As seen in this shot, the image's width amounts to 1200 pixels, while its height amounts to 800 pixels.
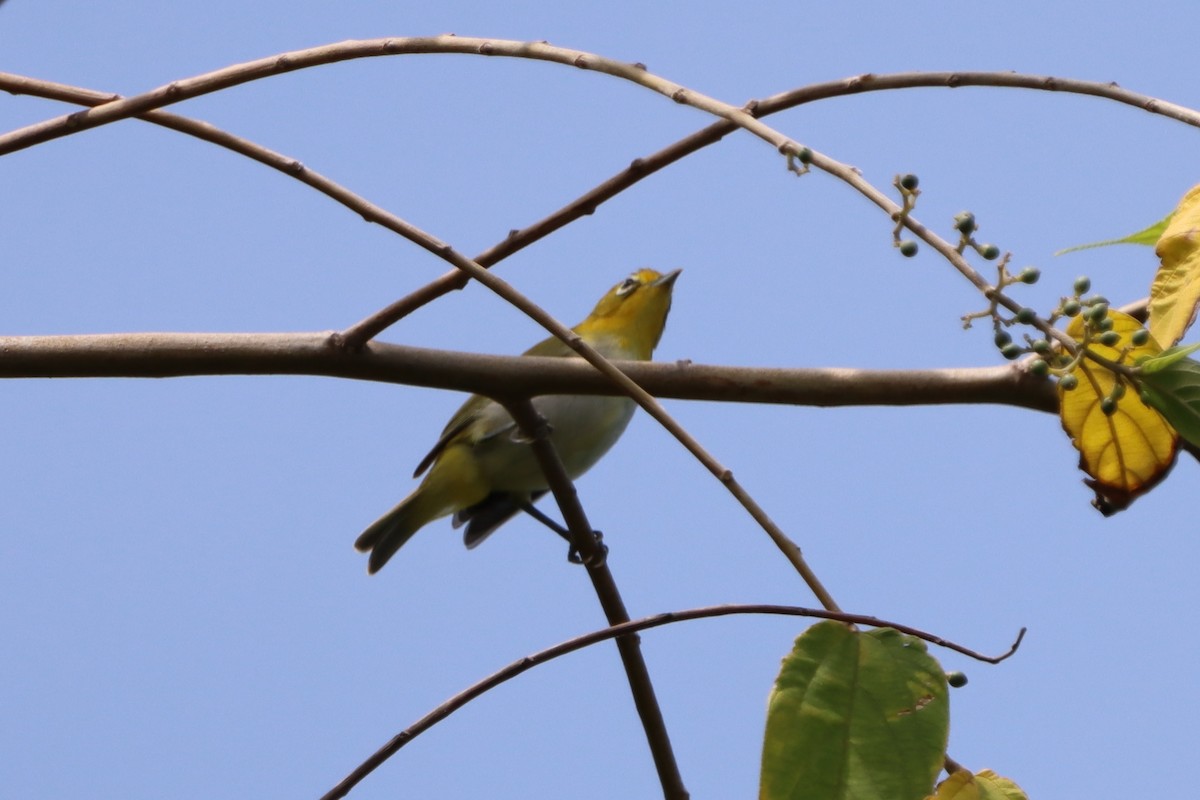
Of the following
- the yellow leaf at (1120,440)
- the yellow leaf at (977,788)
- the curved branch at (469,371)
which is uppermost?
the curved branch at (469,371)

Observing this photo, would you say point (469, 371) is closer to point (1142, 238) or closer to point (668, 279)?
point (1142, 238)

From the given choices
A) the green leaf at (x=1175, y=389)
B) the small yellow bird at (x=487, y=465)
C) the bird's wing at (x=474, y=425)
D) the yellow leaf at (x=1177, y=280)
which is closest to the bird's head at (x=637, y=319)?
the small yellow bird at (x=487, y=465)

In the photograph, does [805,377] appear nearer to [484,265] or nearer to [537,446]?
[484,265]

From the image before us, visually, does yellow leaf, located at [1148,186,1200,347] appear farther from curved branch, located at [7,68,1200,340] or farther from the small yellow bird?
the small yellow bird

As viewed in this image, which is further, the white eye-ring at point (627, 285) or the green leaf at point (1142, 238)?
the white eye-ring at point (627, 285)

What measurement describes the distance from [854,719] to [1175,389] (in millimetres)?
498

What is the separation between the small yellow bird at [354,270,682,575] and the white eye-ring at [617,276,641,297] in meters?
0.49

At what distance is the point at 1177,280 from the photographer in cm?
162

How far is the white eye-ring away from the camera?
5.44 meters

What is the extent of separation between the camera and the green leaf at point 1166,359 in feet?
4.66

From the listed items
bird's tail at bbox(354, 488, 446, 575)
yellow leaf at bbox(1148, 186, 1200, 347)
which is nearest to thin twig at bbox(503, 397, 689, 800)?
yellow leaf at bbox(1148, 186, 1200, 347)

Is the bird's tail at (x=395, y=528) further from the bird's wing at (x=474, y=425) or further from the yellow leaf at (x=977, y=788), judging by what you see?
the yellow leaf at (x=977, y=788)

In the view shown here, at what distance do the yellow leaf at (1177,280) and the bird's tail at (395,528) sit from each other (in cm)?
343

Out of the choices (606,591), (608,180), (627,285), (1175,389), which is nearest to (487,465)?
(627,285)
